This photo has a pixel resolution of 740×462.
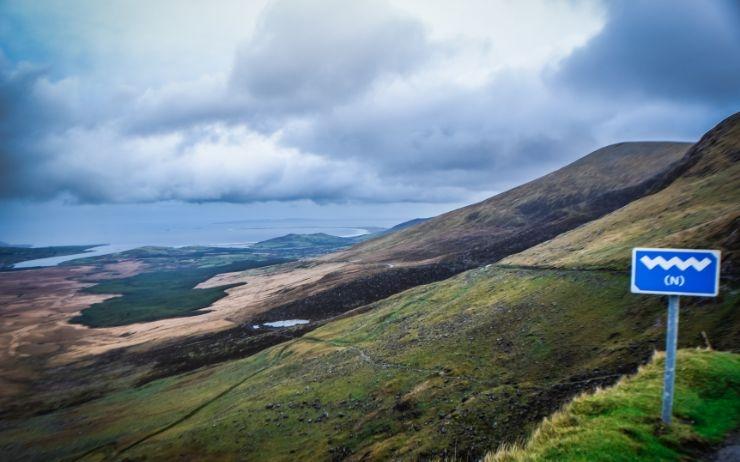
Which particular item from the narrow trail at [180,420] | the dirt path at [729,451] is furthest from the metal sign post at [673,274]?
the narrow trail at [180,420]

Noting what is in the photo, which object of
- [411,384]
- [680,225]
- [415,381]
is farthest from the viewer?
[680,225]

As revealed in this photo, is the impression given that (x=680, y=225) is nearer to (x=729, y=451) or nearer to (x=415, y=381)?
(x=415, y=381)

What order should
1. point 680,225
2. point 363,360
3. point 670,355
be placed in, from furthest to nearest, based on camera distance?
point 680,225
point 363,360
point 670,355

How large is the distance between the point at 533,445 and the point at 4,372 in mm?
148505

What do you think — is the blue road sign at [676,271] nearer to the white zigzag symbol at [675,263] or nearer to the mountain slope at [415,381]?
the white zigzag symbol at [675,263]

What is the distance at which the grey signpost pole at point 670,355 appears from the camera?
11.7 metres

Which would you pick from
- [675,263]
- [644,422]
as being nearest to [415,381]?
[644,422]

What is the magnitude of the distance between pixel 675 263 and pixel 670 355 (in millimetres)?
2986

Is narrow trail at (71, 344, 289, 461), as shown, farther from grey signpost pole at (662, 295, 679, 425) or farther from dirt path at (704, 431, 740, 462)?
dirt path at (704, 431, 740, 462)

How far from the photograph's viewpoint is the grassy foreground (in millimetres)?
12312

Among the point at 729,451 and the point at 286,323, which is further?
the point at 286,323

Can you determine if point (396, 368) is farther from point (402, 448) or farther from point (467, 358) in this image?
point (402, 448)

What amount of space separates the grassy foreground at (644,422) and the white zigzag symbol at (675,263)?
17.5 feet

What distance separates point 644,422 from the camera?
44.3 feet
